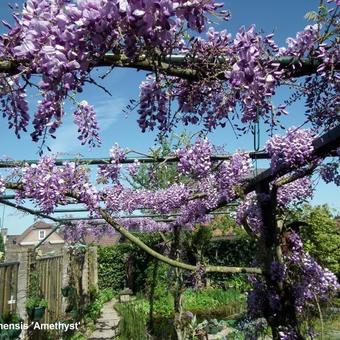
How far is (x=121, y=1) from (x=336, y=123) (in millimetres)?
1698

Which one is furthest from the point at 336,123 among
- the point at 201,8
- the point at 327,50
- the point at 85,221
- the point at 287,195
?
the point at 85,221

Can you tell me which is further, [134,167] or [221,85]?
[134,167]

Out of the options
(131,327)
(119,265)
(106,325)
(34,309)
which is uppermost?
(119,265)

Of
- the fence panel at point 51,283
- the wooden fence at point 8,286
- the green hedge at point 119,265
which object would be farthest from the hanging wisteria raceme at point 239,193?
the green hedge at point 119,265

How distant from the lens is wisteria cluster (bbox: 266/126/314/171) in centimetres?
275

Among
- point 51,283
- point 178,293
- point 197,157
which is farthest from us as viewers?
point 51,283

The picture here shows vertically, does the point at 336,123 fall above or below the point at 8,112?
above

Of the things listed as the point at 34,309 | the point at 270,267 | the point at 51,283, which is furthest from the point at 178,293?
the point at 270,267

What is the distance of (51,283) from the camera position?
9438 millimetres

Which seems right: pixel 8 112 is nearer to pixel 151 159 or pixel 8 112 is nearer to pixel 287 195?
pixel 151 159

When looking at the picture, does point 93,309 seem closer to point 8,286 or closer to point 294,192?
point 8,286

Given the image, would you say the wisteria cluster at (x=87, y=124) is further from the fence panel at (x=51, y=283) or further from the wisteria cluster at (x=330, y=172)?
the fence panel at (x=51, y=283)

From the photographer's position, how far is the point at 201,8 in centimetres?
103

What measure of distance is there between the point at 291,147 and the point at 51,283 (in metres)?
7.90
